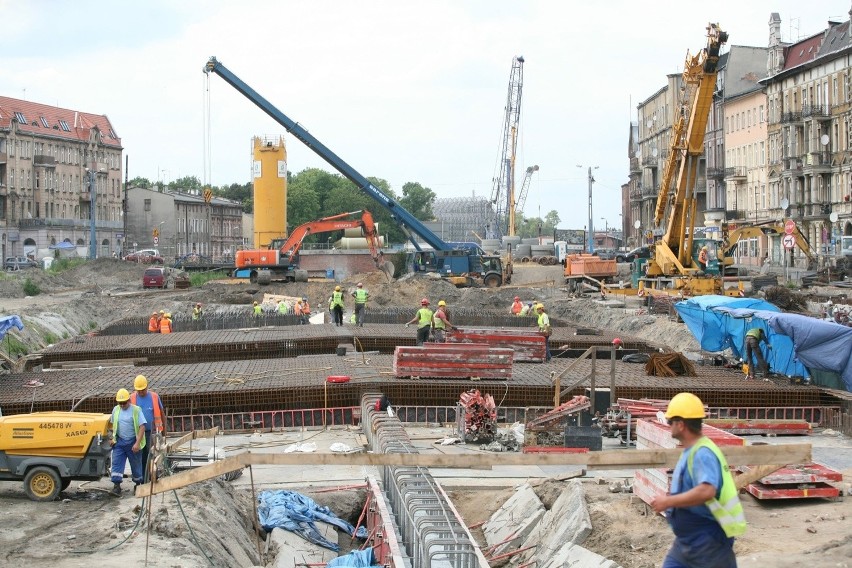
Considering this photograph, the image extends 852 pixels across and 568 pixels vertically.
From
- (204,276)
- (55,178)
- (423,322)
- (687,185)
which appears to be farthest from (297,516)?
(55,178)

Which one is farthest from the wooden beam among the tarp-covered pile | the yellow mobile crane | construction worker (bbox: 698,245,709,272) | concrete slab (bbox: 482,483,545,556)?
construction worker (bbox: 698,245,709,272)

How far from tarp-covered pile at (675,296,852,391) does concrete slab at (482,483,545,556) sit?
8.94 meters

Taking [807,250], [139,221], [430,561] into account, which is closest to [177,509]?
[430,561]

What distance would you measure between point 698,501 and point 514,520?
7.19 m

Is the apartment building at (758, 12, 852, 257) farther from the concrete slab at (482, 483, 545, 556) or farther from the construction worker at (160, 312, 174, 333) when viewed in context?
the concrete slab at (482, 483, 545, 556)

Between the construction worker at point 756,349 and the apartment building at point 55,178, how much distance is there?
224 feet

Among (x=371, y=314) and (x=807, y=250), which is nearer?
(x=371, y=314)

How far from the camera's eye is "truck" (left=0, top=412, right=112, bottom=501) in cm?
1212

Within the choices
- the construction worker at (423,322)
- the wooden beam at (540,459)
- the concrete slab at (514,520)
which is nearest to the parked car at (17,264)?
the construction worker at (423,322)

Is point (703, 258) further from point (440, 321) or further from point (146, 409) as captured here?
point (146, 409)

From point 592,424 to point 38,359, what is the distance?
642 inches

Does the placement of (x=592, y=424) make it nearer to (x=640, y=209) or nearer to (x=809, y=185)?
(x=809, y=185)

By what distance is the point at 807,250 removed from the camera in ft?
142

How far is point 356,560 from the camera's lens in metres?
11.7
